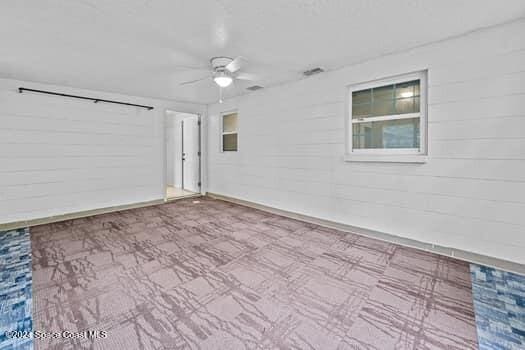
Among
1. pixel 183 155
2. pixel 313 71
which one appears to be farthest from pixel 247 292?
pixel 183 155

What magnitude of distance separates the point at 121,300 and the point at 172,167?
623cm

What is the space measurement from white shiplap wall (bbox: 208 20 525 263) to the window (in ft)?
5.49

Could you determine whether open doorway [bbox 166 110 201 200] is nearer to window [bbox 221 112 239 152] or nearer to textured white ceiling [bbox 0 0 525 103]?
window [bbox 221 112 239 152]

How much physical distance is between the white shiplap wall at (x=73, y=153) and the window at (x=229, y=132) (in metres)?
1.22

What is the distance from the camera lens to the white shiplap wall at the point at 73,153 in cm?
376

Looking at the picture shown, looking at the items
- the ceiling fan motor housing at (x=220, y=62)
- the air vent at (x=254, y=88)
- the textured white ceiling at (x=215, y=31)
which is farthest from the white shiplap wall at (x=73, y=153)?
the ceiling fan motor housing at (x=220, y=62)

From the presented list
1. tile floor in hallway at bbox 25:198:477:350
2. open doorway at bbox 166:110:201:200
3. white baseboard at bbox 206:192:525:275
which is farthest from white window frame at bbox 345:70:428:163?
open doorway at bbox 166:110:201:200

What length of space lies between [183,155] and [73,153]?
9.19ft

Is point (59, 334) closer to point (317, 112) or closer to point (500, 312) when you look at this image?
point (500, 312)

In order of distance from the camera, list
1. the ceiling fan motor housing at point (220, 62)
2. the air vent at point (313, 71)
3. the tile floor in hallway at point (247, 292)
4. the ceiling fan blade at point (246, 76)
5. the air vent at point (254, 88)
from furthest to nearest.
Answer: the air vent at point (254, 88)
the ceiling fan blade at point (246, 76)
the air vent at point (313, 71)
the ceiling fan motor housing at point (220, 62)
the tile floor in hallway at point (247, 292)

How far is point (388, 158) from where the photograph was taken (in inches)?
119

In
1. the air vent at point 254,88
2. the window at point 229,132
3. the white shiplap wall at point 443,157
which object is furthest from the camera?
the window at point 229,132

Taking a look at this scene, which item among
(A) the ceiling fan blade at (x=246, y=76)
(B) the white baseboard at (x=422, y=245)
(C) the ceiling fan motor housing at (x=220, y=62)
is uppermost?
(A) the ceiling fan blade at (x=246, y=76)

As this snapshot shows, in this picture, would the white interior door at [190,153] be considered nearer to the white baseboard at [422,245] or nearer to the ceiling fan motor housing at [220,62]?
the white baseboard at [422,245]
